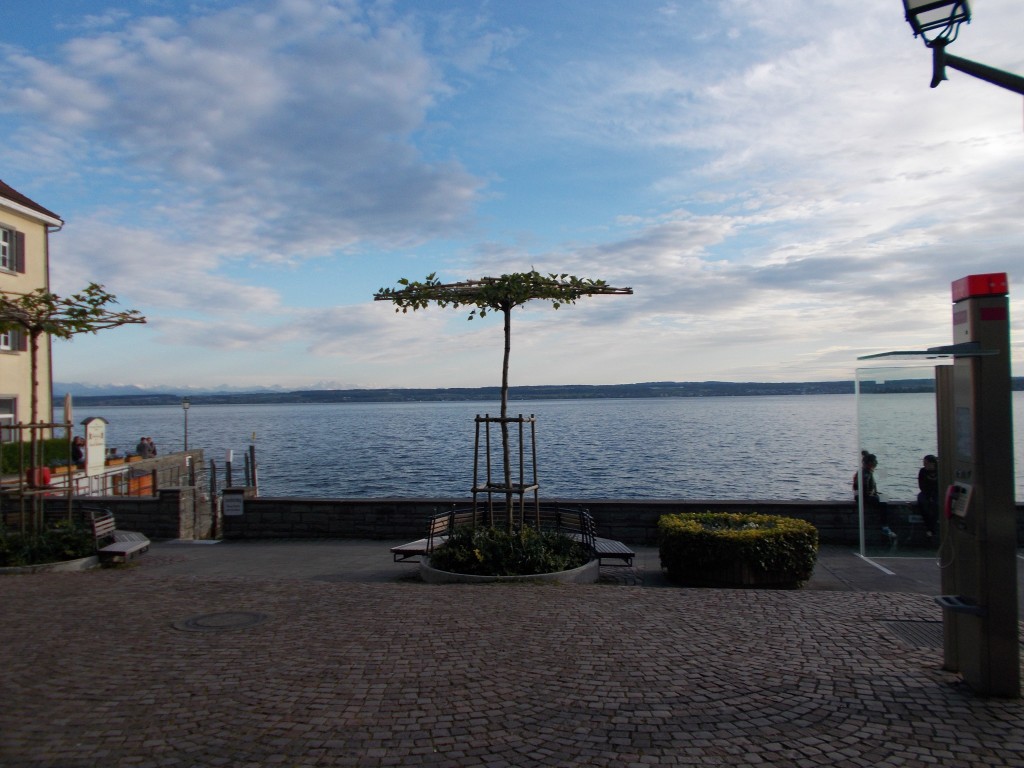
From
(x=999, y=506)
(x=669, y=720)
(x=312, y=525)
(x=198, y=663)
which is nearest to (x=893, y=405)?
(x=999, y=506)

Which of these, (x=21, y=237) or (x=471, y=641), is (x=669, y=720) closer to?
(x=471, y=641)

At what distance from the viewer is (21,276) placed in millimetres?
29750

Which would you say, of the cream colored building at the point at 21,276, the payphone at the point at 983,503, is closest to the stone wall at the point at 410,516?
the payphone at the point at 983,503

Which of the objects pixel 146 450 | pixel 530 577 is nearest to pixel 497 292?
pixel 530 577

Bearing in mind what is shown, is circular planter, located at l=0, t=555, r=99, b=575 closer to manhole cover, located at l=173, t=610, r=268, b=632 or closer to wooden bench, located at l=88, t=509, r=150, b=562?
wooden bench, located at l=88, t=509, r=150, b=562

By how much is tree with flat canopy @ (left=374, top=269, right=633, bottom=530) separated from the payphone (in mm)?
5789

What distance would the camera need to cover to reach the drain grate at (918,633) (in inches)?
270

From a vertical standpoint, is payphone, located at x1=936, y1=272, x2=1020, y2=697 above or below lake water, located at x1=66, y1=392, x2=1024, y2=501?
above

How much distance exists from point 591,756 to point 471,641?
252 cm

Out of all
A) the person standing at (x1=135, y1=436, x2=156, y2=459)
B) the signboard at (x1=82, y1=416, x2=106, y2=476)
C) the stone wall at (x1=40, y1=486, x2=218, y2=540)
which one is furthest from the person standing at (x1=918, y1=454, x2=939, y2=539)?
the person standing at (x1=135, y1=436, x2=156, y2=459)

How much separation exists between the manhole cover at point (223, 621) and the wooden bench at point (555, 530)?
3260mm

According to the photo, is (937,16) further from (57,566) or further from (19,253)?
(19,253)

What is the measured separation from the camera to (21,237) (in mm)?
29891

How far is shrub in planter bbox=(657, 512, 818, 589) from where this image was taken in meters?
10.0
